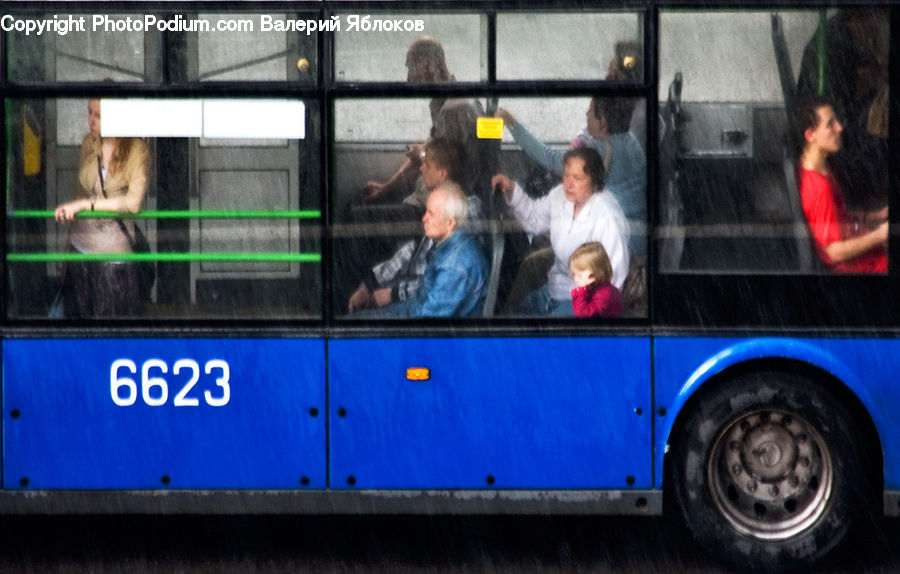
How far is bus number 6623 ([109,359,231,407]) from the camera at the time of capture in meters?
6.66

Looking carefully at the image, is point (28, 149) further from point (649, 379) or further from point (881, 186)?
point (881, 186)

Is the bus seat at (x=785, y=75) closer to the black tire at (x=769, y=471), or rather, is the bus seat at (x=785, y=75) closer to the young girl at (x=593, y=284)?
the young girl at (x=593, y=284)

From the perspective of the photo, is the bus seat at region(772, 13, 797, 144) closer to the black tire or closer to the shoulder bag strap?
the black tire

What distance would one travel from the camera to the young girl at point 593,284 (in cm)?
668

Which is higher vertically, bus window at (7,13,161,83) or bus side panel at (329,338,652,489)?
bus window at (7,13,161,83)

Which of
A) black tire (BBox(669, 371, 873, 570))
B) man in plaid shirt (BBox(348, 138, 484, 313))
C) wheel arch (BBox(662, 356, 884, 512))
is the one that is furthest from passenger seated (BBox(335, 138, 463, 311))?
black tire (BBox(669, 371, 873, 570))

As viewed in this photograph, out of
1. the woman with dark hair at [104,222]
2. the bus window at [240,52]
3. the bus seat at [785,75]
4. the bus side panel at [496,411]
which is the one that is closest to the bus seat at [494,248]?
the bus side panel at [496,411]

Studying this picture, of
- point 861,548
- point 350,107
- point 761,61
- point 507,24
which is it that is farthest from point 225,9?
point 861,548

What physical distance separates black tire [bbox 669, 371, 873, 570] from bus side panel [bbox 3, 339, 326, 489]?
1.68 meters

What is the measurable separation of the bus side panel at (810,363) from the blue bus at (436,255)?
0.01 m

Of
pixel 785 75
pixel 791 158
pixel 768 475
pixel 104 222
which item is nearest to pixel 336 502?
pixel 104 222

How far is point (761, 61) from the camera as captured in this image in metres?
6.61

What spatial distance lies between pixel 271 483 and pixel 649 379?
1.72 m

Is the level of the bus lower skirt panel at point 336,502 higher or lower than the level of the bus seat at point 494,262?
lower
